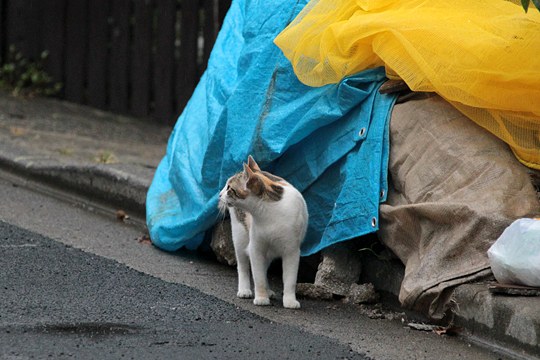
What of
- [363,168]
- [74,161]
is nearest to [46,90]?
[74,161]

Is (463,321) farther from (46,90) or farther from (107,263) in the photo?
(46,90)

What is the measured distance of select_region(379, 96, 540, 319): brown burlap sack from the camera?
4406 millimetres

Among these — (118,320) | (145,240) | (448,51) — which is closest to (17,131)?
(145,240)

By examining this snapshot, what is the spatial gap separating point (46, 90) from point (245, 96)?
5.88 m

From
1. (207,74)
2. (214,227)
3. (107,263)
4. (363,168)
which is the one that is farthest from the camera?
(207,74)

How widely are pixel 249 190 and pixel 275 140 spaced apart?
540mm

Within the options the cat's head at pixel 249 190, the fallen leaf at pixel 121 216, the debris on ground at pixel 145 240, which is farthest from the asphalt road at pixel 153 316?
the fallen leaf at pixel 121 216

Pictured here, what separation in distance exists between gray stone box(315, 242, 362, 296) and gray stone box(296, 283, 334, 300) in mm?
32

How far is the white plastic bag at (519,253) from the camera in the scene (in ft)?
13.3

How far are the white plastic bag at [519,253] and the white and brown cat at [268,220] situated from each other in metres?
0.98

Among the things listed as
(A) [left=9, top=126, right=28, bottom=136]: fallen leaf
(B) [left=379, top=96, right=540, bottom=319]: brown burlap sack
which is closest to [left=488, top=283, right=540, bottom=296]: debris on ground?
(B) [left=379, top=96, right=540, bottom=319]: brown burlap sack

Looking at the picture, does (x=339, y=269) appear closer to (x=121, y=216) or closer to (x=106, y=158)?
(x=121, y=216)

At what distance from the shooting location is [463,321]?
170 inches

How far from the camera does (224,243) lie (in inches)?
218
